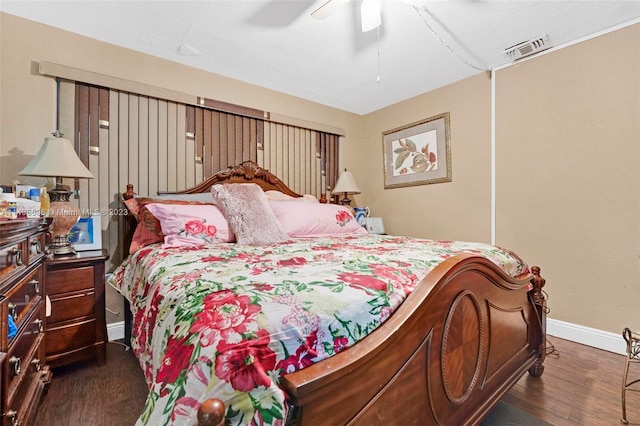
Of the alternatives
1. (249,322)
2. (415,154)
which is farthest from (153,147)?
(415,154)

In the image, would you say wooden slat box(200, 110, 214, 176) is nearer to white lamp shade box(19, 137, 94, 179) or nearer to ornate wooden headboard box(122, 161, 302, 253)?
ornate wooden headboard box(122, 161, 302, 253)

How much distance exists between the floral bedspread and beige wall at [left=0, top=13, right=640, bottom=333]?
1856mm

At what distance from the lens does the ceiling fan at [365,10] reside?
1.69 metres

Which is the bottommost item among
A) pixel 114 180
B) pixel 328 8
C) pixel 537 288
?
pixel 537 288

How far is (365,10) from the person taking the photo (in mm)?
1761

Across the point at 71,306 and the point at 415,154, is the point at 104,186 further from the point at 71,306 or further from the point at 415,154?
the point at 415,154

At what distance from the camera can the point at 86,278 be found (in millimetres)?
1811

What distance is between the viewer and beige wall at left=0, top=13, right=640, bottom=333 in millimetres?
2057

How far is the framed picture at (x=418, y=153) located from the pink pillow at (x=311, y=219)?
4.03 ft

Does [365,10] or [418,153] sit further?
[418,153]

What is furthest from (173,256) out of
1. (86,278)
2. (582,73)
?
(582,73)

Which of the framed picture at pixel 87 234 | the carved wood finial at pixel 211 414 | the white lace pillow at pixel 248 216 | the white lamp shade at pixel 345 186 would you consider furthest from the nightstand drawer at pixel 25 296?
the white lamp shade at pixel 345 186

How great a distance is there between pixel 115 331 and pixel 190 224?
1174 millimetres

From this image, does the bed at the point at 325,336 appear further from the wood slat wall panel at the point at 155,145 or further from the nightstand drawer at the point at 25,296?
the wood slat wall panel at the point at 155,145
